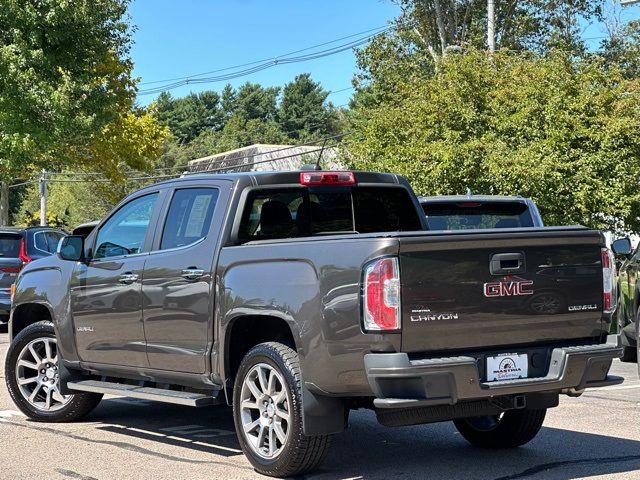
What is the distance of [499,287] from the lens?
6.44 meters

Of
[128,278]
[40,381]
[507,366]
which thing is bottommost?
[40,381]

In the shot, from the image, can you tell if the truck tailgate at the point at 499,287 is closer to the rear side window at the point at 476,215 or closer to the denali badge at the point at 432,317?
the denali badge at the point at 432,317

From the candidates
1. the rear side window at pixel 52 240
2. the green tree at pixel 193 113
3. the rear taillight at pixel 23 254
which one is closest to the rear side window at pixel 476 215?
the rear taillight at pixel 23 254

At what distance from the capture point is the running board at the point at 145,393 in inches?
290

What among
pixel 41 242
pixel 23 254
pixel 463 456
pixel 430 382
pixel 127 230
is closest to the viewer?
pixel 430 382

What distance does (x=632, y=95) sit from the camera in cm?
2733

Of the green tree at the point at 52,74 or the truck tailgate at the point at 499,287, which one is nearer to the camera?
the truck tailgate at the point at 499,287

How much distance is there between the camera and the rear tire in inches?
303

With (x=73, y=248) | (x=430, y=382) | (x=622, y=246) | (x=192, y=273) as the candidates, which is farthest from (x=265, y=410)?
(x=622, y=246)

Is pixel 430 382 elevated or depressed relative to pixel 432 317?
depressed

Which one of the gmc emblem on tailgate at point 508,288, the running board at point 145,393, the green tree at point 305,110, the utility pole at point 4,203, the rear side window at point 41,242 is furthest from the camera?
the green tree at point 305,110

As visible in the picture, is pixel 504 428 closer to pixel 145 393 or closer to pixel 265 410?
pixel 265 410

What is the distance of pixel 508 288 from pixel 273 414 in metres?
1.67

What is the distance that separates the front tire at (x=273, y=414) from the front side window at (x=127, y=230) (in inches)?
69.4
